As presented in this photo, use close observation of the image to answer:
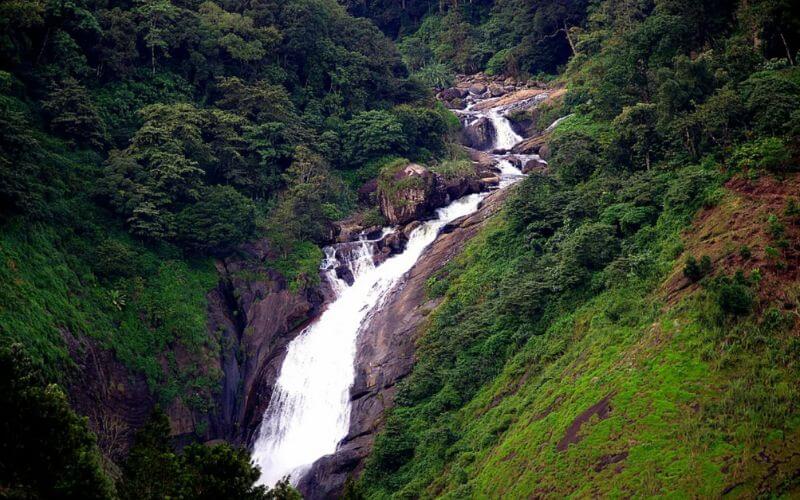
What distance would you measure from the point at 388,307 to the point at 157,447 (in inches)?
792

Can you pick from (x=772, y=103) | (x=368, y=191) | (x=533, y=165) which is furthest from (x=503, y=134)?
(x=772, y=103)

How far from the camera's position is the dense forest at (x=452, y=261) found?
17.6 metres

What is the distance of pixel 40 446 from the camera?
15.4 metres

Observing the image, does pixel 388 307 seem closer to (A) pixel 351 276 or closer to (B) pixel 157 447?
(A) pixel 351 276

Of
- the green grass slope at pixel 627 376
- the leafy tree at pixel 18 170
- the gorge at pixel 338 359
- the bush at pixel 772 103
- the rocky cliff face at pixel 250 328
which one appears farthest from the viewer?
the rocky cliff face at pixel 250 328

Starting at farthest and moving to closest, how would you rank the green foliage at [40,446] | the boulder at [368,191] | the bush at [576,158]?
the boulder at [368,191] < the bush at [576,158] < the green foliage at [40,446]

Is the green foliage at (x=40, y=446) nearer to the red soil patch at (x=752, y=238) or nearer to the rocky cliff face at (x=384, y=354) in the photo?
the rocky cliff face at (x=384, y=354)

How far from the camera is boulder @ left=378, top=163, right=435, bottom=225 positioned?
1797 inches

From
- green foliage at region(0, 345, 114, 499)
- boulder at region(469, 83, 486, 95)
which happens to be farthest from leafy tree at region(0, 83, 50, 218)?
boulder at region(469, 83, 486, 95)

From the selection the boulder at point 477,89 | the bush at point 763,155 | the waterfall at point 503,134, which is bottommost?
the bush at point 763,155

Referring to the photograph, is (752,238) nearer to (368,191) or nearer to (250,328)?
(250,328)

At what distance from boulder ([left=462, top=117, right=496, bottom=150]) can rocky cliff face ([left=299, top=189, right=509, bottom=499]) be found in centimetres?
1748

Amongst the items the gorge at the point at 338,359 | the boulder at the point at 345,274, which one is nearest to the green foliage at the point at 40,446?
the gorge at the point at 338,359

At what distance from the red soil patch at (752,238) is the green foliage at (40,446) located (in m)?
18.1
